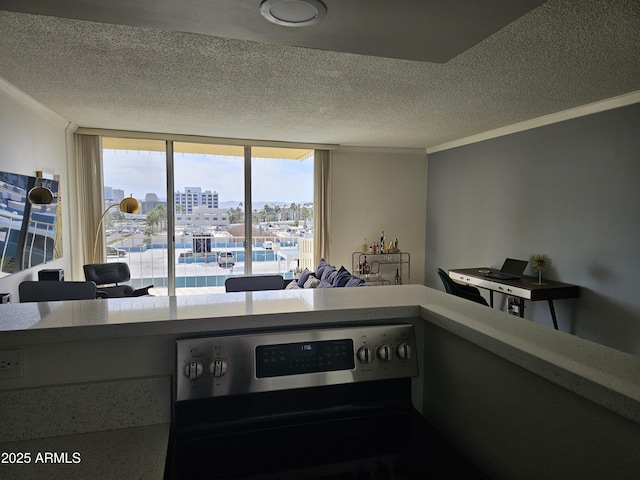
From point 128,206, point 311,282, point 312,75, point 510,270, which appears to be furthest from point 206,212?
point 510,270

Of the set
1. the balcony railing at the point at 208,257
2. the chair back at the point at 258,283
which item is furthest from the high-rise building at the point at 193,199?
the chair back at the point at 258,283

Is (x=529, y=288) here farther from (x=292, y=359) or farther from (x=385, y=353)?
(x=292, y=359)

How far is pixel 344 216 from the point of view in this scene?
5.83 meters

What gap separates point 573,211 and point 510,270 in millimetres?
890

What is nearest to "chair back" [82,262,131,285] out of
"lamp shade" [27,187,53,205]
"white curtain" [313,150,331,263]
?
"lamp shade" [27,187,53,205]

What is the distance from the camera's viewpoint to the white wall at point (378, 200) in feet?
19.0

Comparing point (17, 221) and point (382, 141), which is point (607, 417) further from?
point (382, 141)

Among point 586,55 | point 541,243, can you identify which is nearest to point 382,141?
point 541,243

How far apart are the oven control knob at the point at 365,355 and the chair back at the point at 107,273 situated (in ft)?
14.2

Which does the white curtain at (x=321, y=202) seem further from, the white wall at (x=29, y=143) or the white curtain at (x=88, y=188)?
the white wall at (x=29, y=143)

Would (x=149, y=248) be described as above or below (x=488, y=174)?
below

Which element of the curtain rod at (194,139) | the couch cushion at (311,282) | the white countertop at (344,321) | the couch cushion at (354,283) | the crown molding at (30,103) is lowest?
the couch cushion at (311,282)

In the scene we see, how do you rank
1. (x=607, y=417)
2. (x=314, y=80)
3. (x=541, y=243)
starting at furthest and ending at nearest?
(x=541, y=243), (x=314, y=80), (x=607, y=417)

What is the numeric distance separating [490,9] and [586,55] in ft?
5.59
